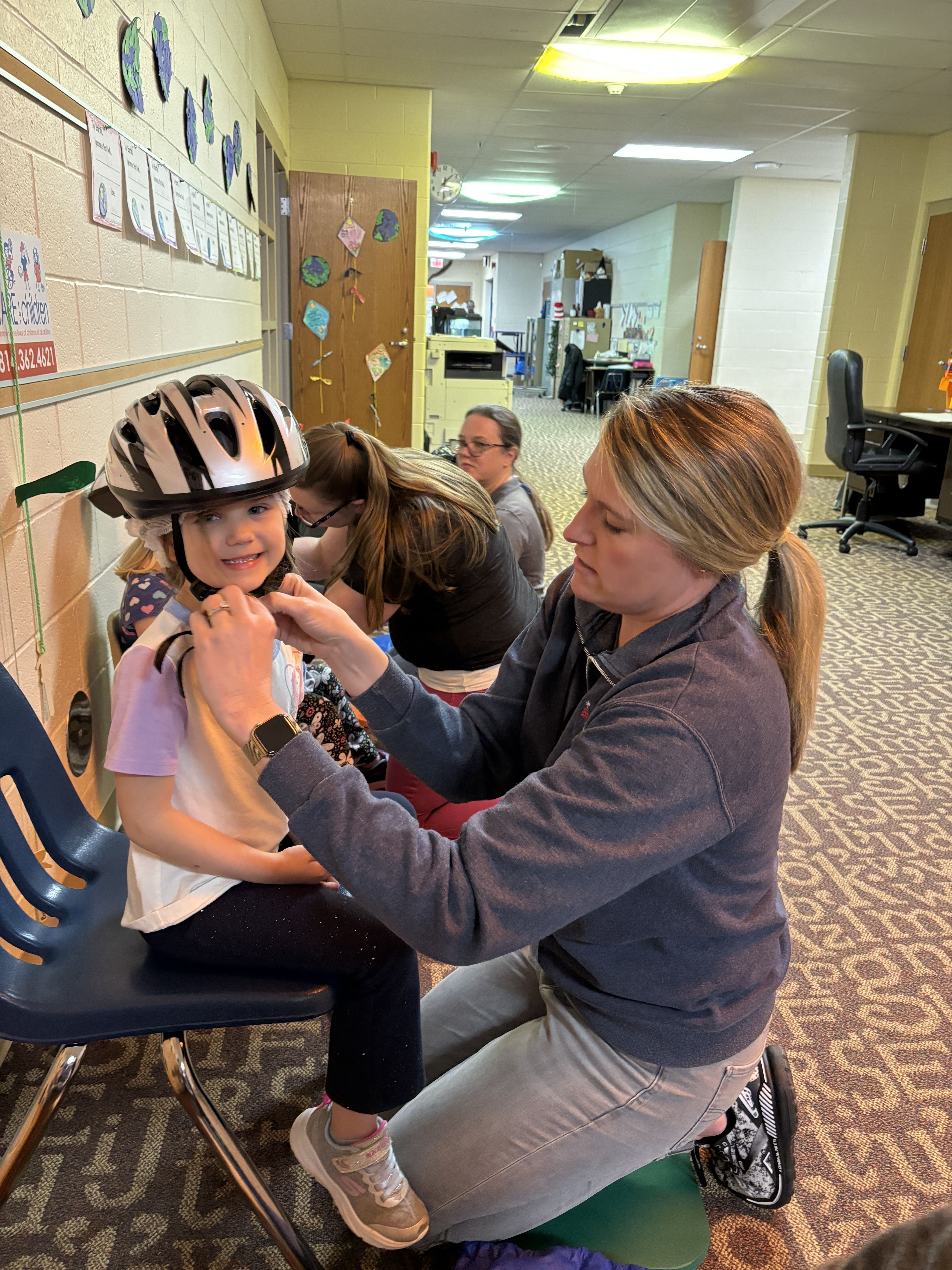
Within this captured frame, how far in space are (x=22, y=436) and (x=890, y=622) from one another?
160 inches

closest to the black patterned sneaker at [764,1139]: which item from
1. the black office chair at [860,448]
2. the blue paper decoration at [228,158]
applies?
the blue paper decoration at [228,158]

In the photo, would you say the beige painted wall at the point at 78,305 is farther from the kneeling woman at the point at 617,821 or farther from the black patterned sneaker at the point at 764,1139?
the black patterned sneaker at the point at 764,1139

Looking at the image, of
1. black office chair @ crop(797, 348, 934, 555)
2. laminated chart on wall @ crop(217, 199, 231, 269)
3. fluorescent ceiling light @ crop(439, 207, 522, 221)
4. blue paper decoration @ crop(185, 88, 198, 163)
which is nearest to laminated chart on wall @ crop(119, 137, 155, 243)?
blue paper decoration @ crop(185, 88, 198, 163)

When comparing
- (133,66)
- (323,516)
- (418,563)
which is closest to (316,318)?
(133,66)

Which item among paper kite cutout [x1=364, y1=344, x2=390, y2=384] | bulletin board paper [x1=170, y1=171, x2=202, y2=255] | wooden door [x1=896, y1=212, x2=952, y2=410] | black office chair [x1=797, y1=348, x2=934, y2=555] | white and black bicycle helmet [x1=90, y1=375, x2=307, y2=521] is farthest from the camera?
A: wooden door [x1=896, y1=212, x2=952, y2=410]

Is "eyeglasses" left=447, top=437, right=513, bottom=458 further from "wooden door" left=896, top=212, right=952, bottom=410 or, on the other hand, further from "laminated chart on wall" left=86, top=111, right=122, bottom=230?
"wooden door" left=896, top=212, right=952, bottom=410

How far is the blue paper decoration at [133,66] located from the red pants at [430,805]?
1.53 m

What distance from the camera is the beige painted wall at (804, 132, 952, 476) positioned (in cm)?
760

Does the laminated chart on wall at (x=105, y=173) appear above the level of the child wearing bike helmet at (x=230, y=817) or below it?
above

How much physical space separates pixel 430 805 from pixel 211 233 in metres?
2.18

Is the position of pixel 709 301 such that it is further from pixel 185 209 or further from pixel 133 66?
pixel 133 66

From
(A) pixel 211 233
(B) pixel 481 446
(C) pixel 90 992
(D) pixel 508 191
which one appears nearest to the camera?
(C) pixel 90 992

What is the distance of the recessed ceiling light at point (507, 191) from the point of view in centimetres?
1083

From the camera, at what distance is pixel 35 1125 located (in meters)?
1.07
